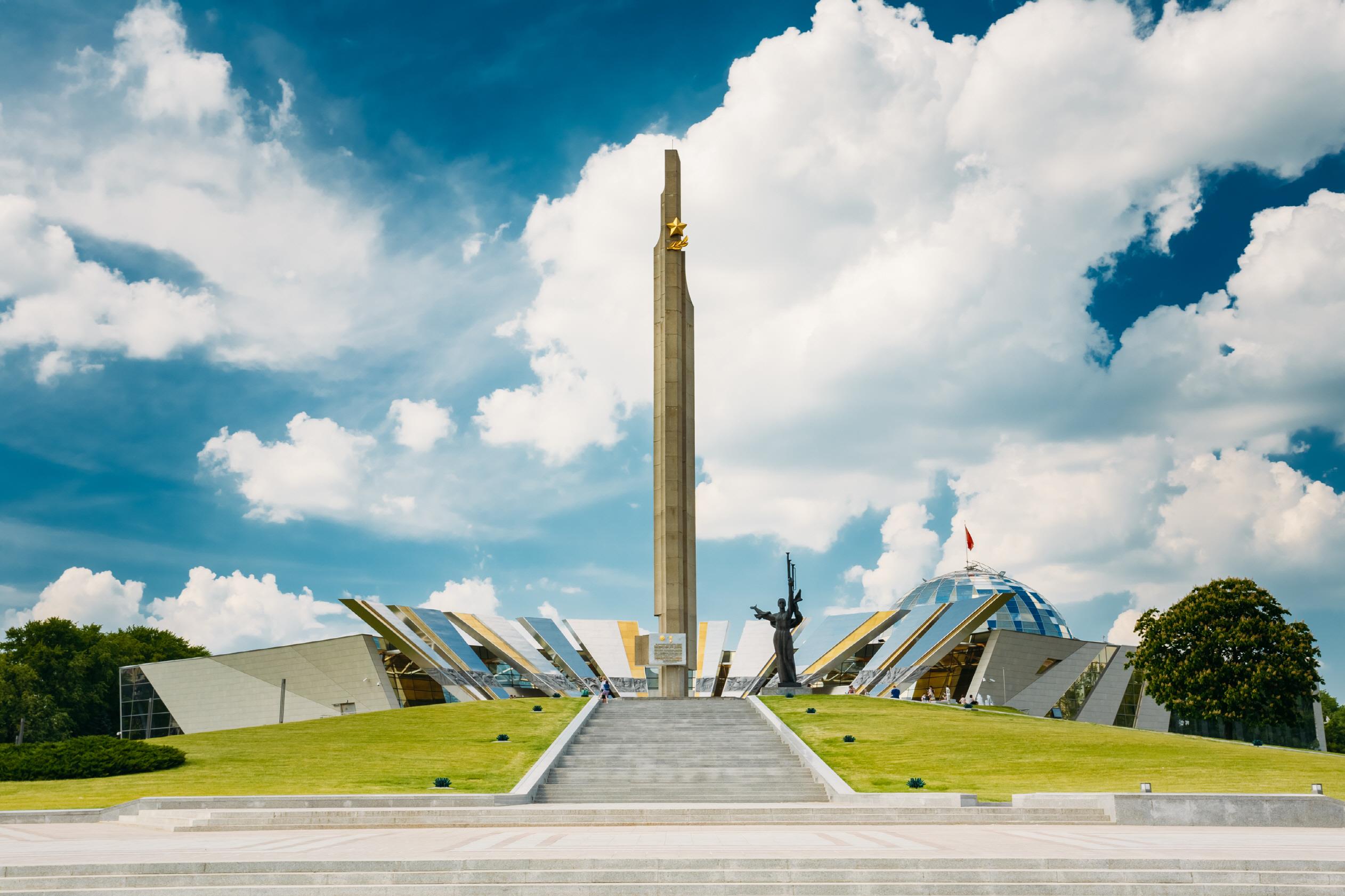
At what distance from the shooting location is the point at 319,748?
2394 centimetres

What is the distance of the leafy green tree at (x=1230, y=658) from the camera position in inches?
1324

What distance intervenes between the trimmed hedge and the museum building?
16682mm

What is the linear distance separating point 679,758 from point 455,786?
17.5 feet

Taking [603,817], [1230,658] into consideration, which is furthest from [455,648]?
[1230,658]

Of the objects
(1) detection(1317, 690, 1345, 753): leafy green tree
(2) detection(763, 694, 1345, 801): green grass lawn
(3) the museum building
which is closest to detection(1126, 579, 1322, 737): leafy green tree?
(3) the museum building

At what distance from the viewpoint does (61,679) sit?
51.6 metres

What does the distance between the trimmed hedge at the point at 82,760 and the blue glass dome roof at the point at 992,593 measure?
108 ft

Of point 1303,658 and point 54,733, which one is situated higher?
point 1303,658

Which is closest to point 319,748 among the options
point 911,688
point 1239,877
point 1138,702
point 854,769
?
point 854,769

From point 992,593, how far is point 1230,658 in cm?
1576

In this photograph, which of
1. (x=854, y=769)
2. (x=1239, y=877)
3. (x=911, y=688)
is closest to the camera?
(x=1239, y=877)

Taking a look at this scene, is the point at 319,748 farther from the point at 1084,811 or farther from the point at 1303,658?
the point at 1303,658

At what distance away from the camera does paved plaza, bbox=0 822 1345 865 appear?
9859 mm

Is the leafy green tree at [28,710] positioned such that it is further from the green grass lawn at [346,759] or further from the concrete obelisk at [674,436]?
the concrete obelisk at [674,436]
